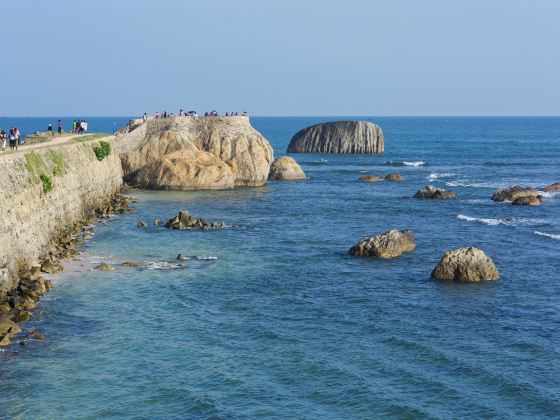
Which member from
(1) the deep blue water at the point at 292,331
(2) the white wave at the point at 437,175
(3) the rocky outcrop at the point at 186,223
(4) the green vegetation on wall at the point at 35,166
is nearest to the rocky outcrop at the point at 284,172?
(2) the white wave at the point at 437,175

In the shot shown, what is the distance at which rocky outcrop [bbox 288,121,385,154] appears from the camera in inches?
6816

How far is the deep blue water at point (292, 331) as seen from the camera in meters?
29.3

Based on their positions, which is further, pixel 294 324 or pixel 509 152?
pixel 509 152

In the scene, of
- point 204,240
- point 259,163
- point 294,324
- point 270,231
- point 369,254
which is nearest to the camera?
point 294,324

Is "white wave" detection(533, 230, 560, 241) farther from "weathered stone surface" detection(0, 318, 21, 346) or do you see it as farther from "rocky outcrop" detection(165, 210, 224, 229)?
"weathered stone surface" detection(0, 318, 21, 346)

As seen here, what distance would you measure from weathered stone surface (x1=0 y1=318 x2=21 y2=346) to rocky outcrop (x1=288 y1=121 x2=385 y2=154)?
13946 centimetres

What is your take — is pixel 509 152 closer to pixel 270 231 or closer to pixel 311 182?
pixel 311 182

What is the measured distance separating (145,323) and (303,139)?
141m

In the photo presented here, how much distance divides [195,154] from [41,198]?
43.2 meters

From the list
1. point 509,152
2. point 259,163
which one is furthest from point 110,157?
point 509,152

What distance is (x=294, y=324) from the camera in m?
38.6

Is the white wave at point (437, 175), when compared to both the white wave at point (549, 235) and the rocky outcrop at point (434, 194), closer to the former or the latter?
Result: the rocky outcrop at point (434, 194)

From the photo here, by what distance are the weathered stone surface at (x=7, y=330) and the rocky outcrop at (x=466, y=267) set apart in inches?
1004

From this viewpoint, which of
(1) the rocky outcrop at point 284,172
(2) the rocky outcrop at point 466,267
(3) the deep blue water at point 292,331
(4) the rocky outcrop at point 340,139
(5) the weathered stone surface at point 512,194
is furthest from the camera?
(4) the rocky outcrop at point 340,139
